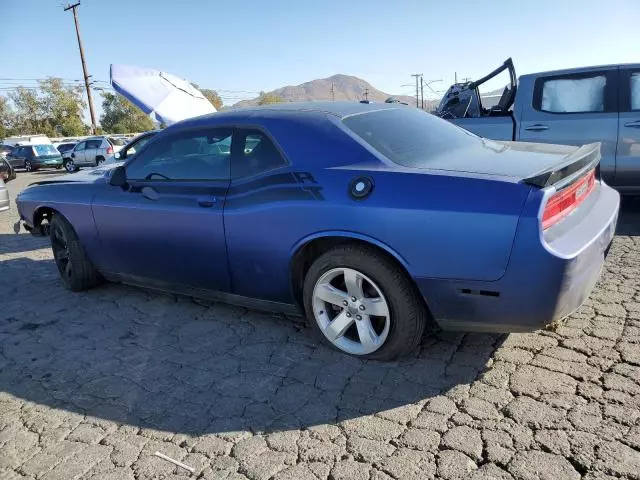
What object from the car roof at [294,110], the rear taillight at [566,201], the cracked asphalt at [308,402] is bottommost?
the cracked asphalt at [308,402]

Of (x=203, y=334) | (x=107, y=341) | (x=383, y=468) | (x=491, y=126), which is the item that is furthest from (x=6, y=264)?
(x=491, y=126)

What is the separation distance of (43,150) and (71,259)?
26989mm

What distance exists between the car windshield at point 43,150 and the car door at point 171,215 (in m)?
27.0

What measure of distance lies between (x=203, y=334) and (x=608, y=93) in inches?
202

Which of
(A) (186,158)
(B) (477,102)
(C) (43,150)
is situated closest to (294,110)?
(A) (186,158)

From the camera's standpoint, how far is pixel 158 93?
14391mm

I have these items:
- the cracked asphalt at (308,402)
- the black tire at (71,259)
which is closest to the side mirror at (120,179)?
the black tire at (71,259)

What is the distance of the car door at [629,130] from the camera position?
5.59m

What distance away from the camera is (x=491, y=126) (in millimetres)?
6152

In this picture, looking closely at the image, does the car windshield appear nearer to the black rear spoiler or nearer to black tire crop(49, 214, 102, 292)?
black tire crop(49, 214, 102, 292)

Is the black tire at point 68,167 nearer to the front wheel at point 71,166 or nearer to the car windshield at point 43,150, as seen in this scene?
the front wheel at point 71,166

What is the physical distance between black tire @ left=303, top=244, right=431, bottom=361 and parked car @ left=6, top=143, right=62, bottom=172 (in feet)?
95.2

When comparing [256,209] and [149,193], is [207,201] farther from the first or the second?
[149,193]

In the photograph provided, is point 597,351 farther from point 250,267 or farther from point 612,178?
point 612,178
